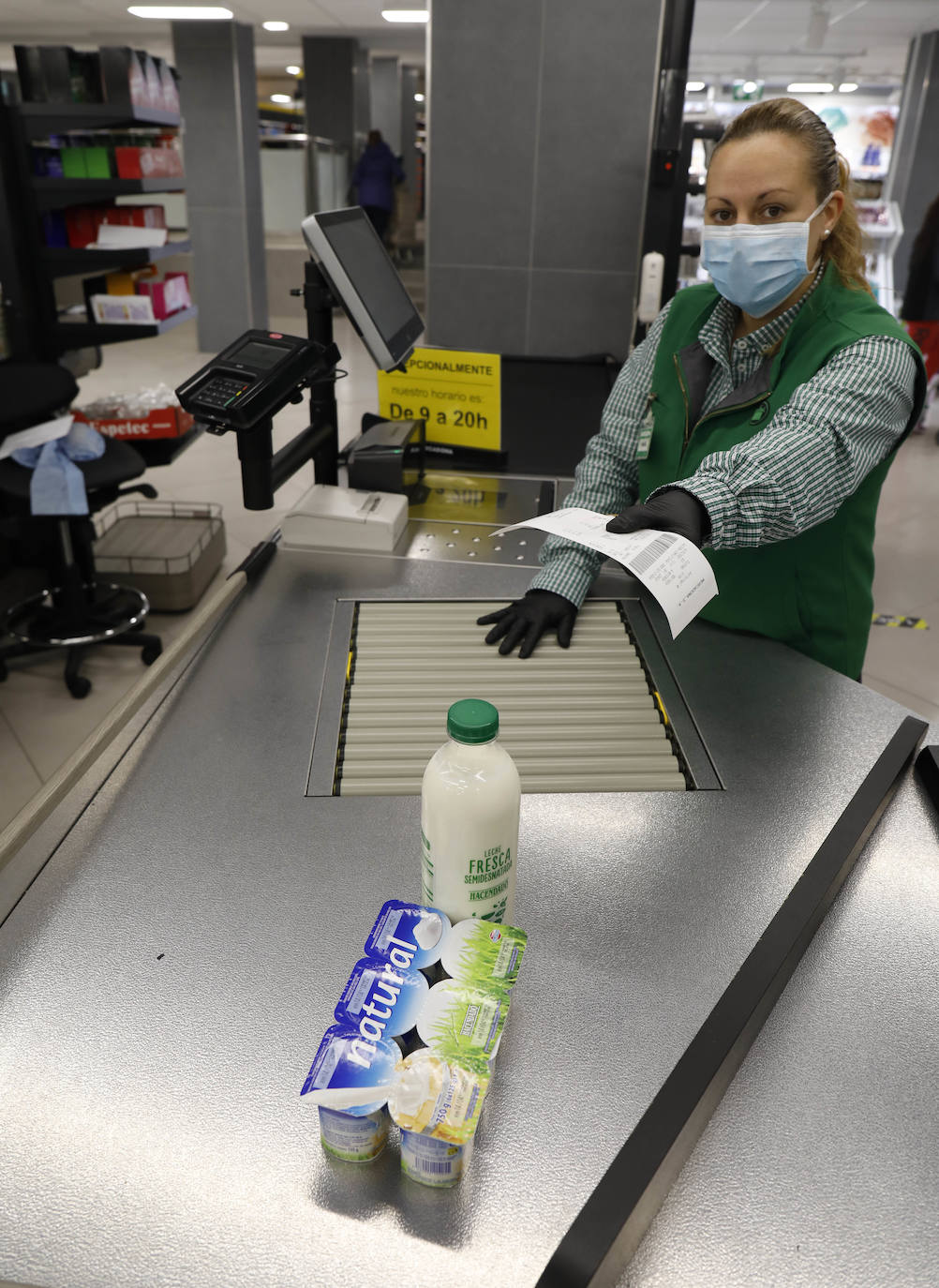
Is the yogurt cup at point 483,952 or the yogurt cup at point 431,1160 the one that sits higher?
the yogurt cup at point 483,952

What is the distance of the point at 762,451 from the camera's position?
4.08 ft

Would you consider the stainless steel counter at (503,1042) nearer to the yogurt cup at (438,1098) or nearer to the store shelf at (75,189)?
the yogurt cup at (438,1098)

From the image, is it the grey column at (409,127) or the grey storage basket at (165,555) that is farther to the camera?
the grey column at (409,127)

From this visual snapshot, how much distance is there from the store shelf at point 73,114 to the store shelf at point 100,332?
2.15ft

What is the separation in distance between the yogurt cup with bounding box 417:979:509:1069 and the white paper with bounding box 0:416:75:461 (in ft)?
9.29

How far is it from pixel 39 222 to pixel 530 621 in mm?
2969

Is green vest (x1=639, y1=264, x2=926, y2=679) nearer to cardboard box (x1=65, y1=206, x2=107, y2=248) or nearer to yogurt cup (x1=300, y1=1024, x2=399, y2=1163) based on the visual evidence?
yogurt cup (x1=300, y1=1024, x2=399, y2=1163)

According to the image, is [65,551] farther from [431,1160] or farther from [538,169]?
[431,1160]

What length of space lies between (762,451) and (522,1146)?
89 centimetres

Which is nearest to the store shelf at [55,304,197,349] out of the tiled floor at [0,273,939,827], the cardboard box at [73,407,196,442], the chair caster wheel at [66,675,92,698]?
the cardboard box at [73,407,196,442]

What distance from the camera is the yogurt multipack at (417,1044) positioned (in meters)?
0.66

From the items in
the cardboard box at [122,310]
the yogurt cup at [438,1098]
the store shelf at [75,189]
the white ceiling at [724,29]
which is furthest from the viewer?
the white ceiling at [724,29]

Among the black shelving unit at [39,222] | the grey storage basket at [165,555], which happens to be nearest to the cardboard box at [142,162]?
the black shelving unit at [39,222]

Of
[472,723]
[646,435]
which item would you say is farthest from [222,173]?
[472,723]
